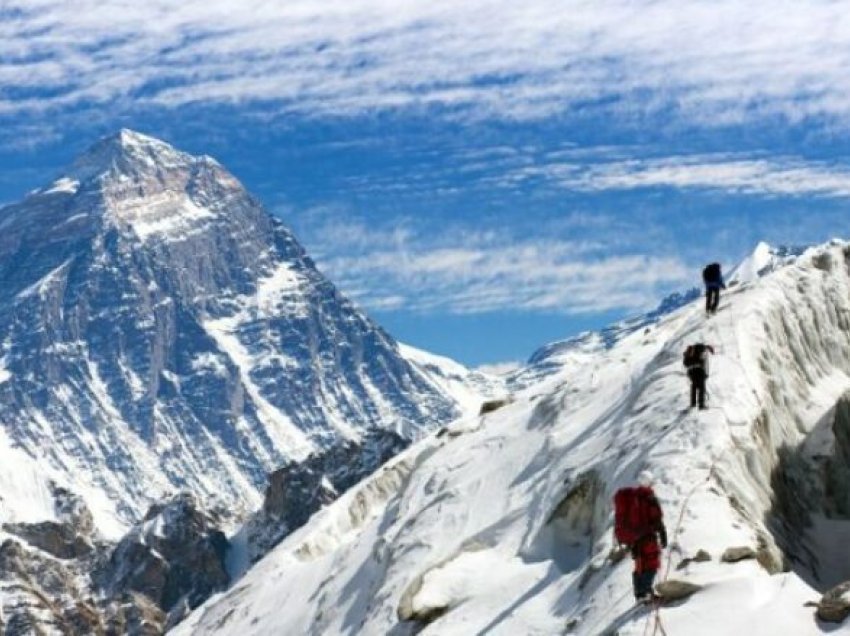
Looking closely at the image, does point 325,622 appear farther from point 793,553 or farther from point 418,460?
point 793,553

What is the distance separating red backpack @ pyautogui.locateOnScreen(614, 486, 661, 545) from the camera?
119 ft

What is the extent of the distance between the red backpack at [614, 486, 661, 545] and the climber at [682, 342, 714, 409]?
12.2 meters

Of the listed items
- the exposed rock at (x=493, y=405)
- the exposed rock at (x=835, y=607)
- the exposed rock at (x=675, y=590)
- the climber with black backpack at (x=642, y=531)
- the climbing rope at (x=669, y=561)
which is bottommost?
the exposed rock at (x=493, y=405)

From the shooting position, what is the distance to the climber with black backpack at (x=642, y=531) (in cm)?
3641

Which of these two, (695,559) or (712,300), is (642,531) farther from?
(712,300)

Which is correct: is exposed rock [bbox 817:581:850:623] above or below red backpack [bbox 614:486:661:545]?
below

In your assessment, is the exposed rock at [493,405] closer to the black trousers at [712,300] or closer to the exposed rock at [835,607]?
the black trousers at [712,300]

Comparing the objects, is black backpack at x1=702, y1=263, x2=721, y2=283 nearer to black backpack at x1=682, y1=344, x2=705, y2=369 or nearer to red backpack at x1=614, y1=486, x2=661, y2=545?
black backpack at x1=682, y1=344, x2=705, y2=369

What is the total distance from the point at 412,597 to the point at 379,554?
13290 millimetres

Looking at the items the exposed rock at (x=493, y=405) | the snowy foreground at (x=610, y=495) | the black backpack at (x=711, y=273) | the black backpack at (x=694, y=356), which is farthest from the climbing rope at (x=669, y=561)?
the exposed rock at (x=493, y=405)

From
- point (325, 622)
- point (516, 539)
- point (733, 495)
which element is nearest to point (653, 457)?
point (733, 495)

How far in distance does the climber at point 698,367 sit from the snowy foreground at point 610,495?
0.61m

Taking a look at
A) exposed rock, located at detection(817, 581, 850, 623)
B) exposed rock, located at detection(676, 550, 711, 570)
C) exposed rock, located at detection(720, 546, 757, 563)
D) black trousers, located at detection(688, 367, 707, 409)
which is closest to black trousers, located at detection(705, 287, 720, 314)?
black trousers, located at detection(688, 367, 707, 409)

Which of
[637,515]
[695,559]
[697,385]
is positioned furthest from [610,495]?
[637,515]
